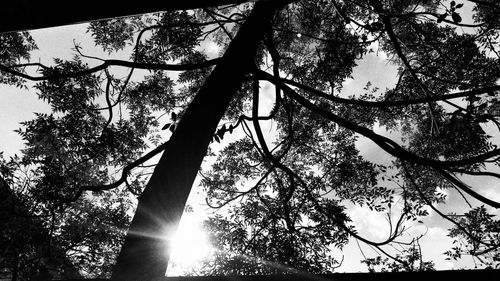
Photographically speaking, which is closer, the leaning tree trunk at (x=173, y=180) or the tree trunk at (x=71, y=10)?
the tree trunk at (x=71, y=10)

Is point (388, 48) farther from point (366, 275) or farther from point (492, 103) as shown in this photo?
point (366, 275)

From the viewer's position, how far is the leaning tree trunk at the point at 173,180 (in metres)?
2.79

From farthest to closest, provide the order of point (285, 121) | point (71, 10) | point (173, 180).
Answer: point (285, 121), point (173, 180), point (71, 10)

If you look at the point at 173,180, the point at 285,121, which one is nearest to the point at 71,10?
the point at 173,180

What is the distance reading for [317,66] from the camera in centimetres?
891

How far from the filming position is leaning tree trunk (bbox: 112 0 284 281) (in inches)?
110

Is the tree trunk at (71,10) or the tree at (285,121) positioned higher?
the tree at (285,121)

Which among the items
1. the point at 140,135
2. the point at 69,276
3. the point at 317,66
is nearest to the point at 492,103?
the point at 317,66

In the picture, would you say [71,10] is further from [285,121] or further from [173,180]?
[285,121]

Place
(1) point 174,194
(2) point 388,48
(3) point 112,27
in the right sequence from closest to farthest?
(1) point 174,194
(3) point 112,27
(2) point 388,48

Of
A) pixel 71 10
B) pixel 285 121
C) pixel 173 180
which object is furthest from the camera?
pixel 285 121

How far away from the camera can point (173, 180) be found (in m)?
3.21

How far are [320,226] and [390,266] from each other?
5.54ft

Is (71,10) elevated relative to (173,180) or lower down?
lower down
